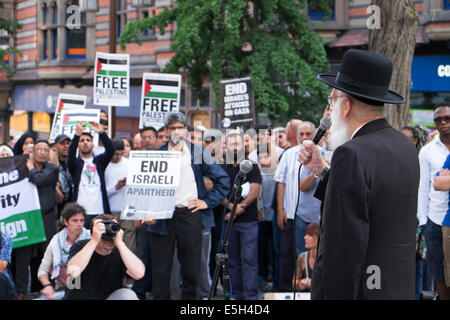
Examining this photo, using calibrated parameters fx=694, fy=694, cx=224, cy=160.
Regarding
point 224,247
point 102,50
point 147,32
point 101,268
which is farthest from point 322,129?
point 102,50

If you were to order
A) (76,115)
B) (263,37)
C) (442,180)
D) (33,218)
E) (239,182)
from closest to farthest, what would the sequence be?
1. (239,182)
2. (442,180)
3. (33,218)
4. (76,115)
5. (263,37)

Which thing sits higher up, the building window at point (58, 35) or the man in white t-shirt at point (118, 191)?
the building window at point (58, 35)

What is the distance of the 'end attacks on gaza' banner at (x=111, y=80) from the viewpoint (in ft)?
36.9

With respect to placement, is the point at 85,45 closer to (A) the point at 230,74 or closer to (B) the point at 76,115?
(A) the point at 230,74

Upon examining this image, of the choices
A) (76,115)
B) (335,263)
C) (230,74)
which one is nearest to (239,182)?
(335,263)

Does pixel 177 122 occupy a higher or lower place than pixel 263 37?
lower

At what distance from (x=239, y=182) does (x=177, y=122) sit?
2.86 m

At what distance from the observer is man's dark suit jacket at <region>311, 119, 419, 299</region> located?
9.70ft

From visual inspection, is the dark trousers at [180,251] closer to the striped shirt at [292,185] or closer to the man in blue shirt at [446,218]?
the striped shirt at [292,185]

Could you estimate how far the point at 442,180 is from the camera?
6570 millimetres

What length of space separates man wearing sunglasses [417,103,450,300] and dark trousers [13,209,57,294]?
4419 millimetres

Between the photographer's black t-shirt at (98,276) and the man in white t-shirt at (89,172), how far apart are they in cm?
279

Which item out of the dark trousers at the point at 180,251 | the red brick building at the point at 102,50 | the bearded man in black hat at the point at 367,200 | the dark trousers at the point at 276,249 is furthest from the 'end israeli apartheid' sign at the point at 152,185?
the red brick building at the point at 102,50

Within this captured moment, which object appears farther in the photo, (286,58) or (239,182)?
(286,58)
